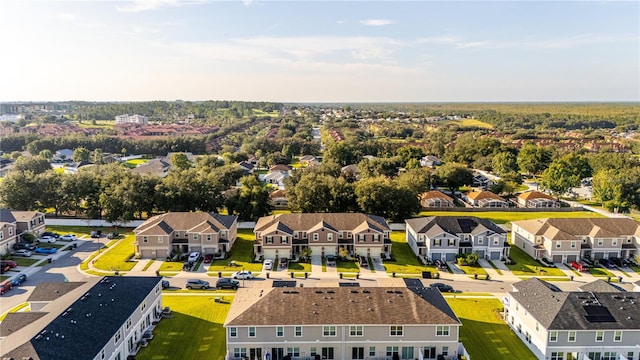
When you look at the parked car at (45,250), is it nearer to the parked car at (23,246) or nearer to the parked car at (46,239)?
the parked car at (23,246)

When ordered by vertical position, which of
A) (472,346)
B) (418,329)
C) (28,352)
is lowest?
(472,346)

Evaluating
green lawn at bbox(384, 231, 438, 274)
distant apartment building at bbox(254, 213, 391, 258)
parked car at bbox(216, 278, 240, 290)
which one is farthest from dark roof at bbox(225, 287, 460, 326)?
distant apartment building at bbox(254, 213, 391, 258)

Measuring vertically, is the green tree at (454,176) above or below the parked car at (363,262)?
above


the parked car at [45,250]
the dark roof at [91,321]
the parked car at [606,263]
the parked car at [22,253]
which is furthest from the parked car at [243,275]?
the parked car at [606,263]

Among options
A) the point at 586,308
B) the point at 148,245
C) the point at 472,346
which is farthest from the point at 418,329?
the point at 148,245

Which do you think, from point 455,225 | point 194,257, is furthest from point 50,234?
point 455,225

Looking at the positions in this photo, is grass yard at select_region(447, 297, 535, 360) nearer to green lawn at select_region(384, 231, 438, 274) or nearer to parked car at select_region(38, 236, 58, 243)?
green lawn at select_region(384, 231, 438, 274)

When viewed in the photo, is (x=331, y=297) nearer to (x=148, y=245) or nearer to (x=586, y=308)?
(x=586, y=308)
